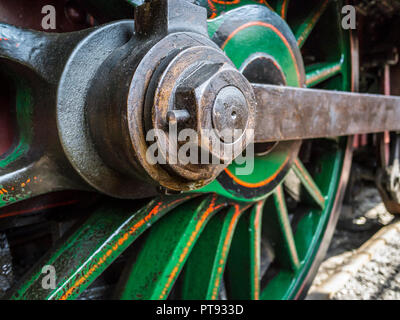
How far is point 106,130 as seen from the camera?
24.0 inches

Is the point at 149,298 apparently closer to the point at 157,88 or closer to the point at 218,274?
the point at 218,274

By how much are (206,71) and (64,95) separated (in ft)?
0.77

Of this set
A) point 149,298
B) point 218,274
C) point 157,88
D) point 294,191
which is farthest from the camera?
point 294,191

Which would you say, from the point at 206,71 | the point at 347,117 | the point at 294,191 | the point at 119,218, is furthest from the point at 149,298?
the point at 294,191

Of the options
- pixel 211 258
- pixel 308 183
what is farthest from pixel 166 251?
pixel 308 183

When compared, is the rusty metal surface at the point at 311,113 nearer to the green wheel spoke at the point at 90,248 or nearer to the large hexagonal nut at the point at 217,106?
the large hexagonal nut at the point at 217,106

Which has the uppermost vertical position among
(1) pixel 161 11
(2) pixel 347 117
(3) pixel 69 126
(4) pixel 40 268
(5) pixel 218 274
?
(1) pixel 161 11

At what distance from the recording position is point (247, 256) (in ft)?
4.01

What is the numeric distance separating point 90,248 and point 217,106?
0.42 metres

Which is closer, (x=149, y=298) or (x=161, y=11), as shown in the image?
(x=161, y=11)

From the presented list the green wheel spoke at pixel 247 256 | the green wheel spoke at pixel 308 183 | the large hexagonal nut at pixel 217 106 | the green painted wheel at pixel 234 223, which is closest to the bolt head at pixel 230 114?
the large hexagonal nut at pixel 217 106

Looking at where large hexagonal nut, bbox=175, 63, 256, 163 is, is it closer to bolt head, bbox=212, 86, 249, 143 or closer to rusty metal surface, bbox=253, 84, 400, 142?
bolt head, bbox=212, 86, 249, 143

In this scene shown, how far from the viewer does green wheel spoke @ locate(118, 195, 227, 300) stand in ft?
2.99

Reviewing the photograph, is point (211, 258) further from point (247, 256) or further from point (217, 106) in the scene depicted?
point (217, 106)
